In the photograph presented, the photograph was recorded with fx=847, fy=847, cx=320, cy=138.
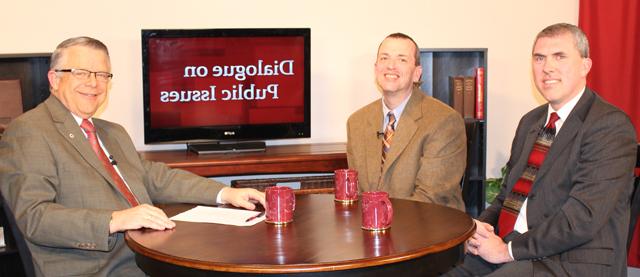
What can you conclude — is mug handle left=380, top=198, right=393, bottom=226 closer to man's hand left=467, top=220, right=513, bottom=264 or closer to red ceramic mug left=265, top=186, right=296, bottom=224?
red ceramic mug left=265, top=186, right=296, bottom=224

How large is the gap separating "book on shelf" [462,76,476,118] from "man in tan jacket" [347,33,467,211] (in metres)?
1.18

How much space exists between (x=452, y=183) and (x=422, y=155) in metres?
0.17

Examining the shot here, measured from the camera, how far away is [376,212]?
2.45 meters

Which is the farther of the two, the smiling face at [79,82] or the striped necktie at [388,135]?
the striped necktie at [388,135]

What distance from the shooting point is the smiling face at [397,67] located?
11.9 ft

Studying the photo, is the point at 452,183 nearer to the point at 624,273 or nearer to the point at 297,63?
the point at 624,273

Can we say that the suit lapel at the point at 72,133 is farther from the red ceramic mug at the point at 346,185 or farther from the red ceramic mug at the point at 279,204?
the red ceramic mug at the point at 346,185

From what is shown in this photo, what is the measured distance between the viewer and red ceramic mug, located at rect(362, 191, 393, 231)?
245cm

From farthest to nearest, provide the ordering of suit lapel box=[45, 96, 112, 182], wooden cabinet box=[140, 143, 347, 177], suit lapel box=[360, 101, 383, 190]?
wooden cabinet box=[140, 143, 347, 177] < suit lapel box=[360, 101, 383, 190] < suit lapel box=[45, 96, 112, 182]

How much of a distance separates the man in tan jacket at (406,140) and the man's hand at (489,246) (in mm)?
524

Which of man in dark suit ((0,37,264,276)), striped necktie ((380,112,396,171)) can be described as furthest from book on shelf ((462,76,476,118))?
man in dark suit ((0,37,264,276))

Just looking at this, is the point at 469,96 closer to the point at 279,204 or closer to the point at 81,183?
the point at 279,204

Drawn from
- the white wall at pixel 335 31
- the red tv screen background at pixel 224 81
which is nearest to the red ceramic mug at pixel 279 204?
the red tv screen background at pixel 224 81

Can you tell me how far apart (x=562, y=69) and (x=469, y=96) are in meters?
1.96
